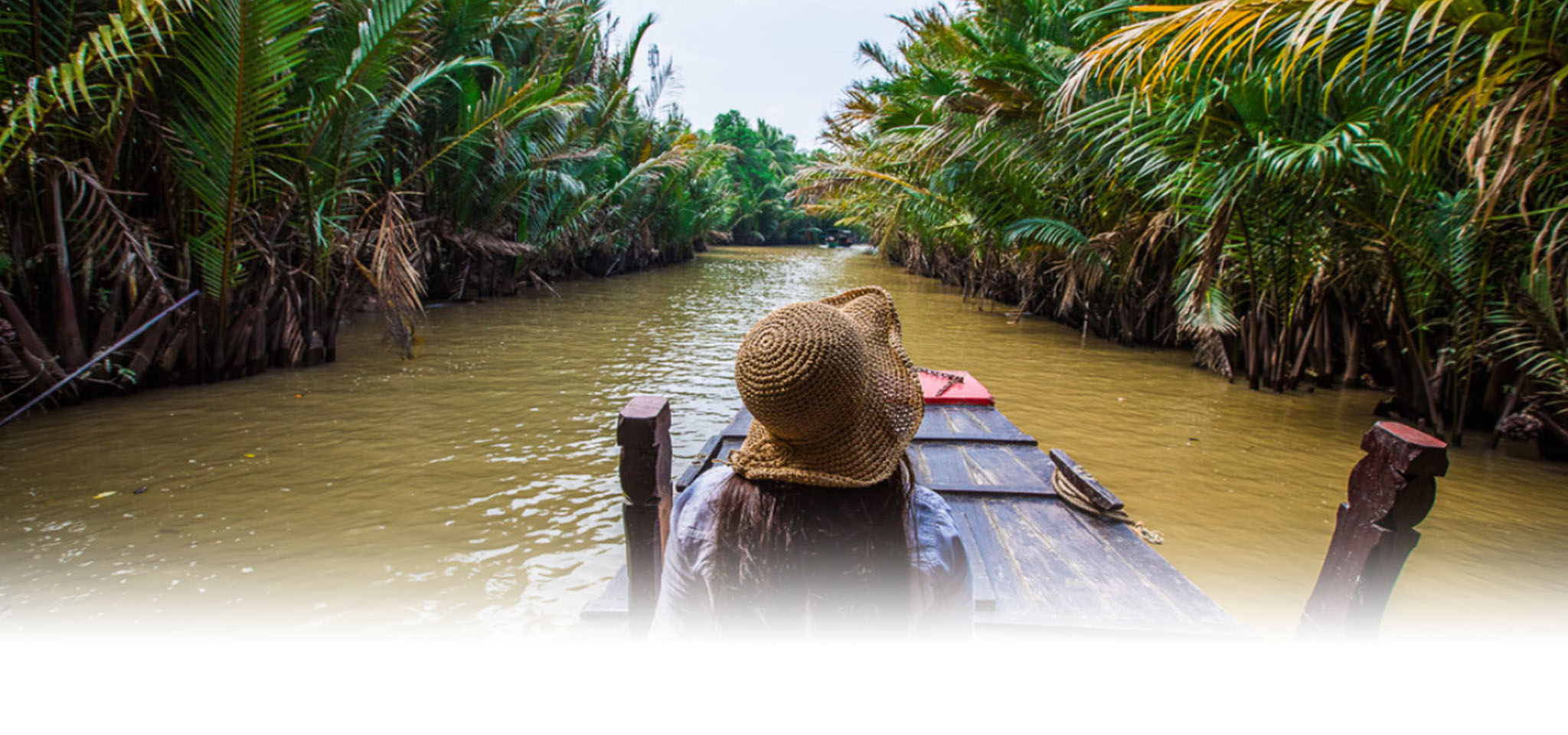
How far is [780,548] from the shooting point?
4.62 feet

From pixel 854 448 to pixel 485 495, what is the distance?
3.55 metres

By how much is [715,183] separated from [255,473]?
26555 mm

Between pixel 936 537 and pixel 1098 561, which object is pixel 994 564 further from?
pixel 936 537

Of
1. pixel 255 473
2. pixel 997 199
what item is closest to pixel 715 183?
pixel 997 199

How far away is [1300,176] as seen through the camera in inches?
227

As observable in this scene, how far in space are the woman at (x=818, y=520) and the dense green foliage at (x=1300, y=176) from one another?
10.7 ft

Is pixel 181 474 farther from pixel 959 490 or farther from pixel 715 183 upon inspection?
pixel 715 183

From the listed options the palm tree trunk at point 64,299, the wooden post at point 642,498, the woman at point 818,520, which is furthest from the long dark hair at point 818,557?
the palm tree trunk at point 64,299

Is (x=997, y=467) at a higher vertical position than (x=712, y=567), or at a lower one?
lower

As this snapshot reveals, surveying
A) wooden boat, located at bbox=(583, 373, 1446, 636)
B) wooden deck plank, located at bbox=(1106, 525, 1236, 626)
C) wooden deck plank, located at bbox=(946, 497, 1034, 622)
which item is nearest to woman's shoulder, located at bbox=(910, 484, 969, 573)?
wooden deck plank, located at bbox=(946, 497, 1034, 622)

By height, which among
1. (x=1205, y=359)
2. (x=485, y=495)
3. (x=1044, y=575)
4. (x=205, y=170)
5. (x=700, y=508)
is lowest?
(x=485, y=495)

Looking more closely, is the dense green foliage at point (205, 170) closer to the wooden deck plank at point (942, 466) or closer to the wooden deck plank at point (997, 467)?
the wooden deck plank at point (942, 466)

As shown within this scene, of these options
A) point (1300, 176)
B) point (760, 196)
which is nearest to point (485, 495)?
point (1300, 176)

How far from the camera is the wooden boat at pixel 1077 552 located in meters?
2.15
